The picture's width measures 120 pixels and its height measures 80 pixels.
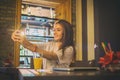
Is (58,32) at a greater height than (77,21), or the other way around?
(77,21)

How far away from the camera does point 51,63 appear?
2203mm

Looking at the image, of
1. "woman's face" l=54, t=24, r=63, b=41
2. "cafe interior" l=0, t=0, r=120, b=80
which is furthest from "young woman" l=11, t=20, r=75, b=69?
"cafe interior" l=0, t=0, r=120, b=80

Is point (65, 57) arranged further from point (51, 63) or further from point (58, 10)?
point (58, 10)

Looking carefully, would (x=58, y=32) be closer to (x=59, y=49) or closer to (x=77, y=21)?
(x=59, y=49)

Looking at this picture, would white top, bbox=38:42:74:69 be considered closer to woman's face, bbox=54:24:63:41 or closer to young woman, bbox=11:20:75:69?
young woman, bbox=11:20:75:69

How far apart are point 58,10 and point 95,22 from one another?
774 millimetres

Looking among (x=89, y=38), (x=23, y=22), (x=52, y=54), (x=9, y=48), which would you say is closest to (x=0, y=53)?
(x=9, y=48)

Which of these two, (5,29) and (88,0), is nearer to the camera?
(5,29)

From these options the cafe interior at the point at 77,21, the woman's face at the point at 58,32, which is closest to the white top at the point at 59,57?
the woman's face at the point at 58,32

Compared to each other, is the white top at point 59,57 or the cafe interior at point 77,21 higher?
the cafe interior at point 77,21

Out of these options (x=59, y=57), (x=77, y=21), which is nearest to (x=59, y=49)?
(x=59, y=57)

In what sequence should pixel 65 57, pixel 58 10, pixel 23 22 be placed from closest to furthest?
pixel 65 57
pixel 23 22
pixel 58 10

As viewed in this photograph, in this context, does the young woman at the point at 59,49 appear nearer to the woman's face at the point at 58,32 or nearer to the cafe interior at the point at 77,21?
the woman's face at the point at 58,32

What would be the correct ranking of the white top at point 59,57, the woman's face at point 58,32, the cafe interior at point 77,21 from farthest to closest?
1. the cafe interior at point 77,21
2. the woman's face at point 58,32
3. the white top at point 59,57
